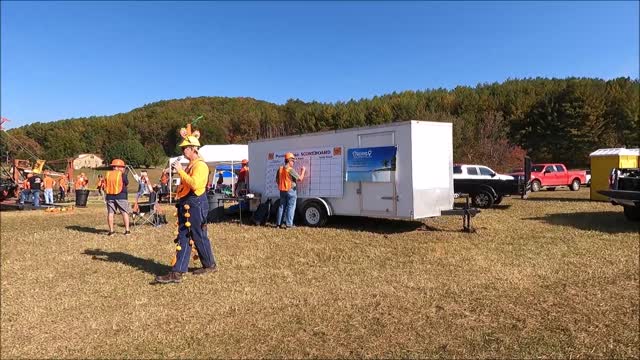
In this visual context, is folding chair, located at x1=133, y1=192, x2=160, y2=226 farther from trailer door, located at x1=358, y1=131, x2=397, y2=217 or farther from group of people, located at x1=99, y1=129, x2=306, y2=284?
group of people, located at x1=99, y1=129, x2=306, y2=284

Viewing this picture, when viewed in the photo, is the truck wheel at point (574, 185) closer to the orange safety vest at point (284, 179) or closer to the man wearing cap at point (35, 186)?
the orange safety vest at point (284, 179)

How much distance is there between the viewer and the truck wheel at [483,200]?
15755 millimetres

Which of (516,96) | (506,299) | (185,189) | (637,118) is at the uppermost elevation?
(516,96)

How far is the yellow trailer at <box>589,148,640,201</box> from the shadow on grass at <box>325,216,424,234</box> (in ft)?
33.7

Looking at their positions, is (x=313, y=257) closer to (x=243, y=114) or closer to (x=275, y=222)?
(x=275, y=222)

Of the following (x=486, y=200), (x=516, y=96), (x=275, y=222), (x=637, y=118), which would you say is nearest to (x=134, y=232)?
(x=275, y=222)

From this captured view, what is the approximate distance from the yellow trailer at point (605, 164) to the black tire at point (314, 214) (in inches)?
472

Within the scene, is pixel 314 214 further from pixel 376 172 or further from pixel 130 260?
pixel 130 260

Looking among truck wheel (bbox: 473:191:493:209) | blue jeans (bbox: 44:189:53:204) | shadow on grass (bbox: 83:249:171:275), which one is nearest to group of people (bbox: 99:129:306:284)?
shadow on grass (bbox: 83:249:171:275)

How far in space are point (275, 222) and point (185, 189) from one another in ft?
19.5

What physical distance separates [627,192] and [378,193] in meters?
5.78

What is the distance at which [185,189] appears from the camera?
620 centimetres

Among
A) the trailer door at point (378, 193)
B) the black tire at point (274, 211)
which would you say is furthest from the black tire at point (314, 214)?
the trailer door at point (378, 193)

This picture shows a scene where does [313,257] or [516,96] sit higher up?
[516,96]
